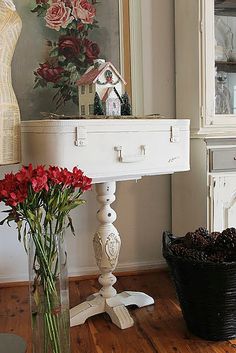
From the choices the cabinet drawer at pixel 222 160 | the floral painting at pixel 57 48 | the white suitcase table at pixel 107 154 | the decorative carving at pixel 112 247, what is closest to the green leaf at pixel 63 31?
the floral painting at pixel 57 48

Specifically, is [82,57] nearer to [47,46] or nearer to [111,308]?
[47,46]

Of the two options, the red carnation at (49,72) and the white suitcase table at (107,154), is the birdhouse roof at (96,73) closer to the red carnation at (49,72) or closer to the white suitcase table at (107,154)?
the white suitcase table at (107,154)

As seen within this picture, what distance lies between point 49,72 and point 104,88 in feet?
1.64

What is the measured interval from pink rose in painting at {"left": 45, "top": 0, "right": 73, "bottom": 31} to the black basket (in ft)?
4.03

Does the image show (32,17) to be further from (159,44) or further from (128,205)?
(128,205)

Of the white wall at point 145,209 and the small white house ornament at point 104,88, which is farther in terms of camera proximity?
the white wall at point 145,209

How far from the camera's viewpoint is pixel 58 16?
2.11 m

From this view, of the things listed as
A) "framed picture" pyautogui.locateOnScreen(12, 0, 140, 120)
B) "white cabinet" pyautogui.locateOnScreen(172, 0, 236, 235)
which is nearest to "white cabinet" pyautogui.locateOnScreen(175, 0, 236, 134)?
"white cabinet" pyautogui.locateOnScreen(172, 0, 236, 235)

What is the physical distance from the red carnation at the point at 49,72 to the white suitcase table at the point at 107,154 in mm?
531

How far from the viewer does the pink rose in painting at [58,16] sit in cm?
210

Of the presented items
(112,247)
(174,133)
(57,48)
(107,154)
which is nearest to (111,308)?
(112,247)

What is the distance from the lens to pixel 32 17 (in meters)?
2.09

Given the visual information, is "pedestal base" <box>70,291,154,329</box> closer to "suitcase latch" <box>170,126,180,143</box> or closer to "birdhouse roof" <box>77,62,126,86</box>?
"suitcase latch" <box>170,126,180,143</box>

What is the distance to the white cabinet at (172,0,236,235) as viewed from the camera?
1925mm
